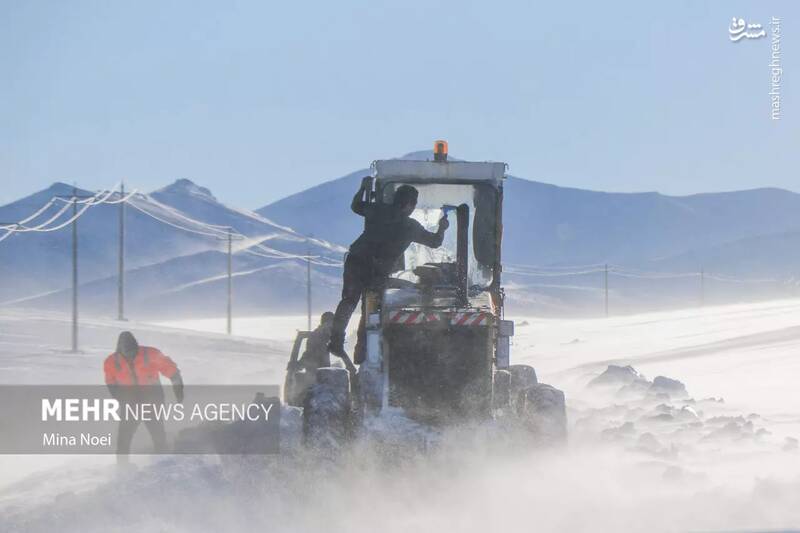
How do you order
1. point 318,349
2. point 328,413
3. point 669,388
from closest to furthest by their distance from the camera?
1. point 328,413
2. point 318,349
3. point 669,388

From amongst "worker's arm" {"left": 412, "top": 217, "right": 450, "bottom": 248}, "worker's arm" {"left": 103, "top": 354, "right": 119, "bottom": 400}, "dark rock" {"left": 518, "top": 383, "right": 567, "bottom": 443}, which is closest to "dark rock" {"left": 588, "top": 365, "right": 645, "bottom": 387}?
"dark rock" {"left": 518, "top": 383, "right": 567, "bottom": 443}

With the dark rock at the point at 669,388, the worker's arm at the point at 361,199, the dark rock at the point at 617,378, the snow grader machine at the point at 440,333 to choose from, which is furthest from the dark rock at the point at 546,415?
the dark rock at the point at 617,378

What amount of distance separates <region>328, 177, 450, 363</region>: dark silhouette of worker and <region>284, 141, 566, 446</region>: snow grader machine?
0.16 m

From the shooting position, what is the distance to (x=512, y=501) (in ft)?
28.1

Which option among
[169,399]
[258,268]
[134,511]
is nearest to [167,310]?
[258,268]

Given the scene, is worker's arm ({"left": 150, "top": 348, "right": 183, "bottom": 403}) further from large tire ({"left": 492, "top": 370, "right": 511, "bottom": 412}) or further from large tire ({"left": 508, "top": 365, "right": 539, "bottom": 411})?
large tire ({"left": 508, "top": 365, "right": 539, "bottom": 411})

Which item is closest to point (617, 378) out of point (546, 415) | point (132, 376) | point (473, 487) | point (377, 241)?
point (546, 415)

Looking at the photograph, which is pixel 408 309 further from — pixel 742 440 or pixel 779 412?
pixel 779 412

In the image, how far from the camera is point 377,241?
986cm

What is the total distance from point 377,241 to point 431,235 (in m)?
0.55

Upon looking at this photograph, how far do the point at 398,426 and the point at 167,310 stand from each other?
Answer: 179m

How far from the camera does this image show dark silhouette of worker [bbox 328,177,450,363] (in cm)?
962

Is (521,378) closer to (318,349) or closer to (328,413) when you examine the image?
(318,349)

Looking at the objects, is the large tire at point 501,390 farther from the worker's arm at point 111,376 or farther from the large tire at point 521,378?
the worker's arm at point 111,376
